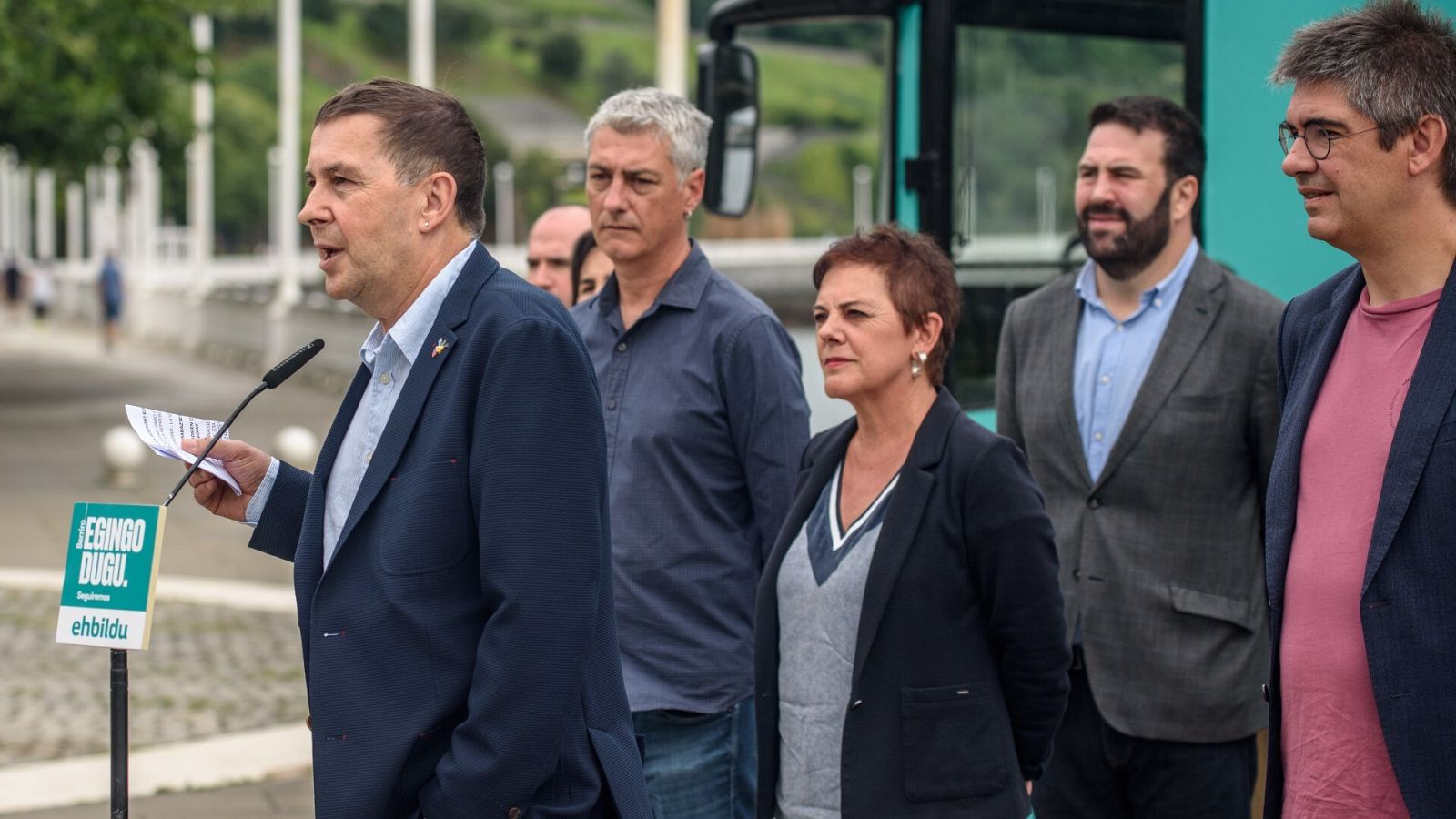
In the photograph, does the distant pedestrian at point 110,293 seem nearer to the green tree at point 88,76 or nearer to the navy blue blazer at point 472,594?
the green tree at point 88,76

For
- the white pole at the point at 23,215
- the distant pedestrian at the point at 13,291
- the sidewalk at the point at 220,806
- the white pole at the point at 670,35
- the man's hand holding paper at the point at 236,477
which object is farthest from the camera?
the white pole at the point at 23,215

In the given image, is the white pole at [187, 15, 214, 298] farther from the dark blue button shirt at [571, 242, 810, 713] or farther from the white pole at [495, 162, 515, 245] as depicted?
the white pole at [495, 162, 515, 245]

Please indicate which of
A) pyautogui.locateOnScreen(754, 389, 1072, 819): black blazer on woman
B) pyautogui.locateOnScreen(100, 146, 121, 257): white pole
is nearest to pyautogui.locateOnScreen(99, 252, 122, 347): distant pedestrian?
pyautogui.locateOnScreen(100, 146, 121, 257): white pole

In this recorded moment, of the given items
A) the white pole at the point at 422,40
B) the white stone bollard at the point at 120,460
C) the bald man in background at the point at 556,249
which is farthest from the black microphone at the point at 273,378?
the white pole at the point at 422,40

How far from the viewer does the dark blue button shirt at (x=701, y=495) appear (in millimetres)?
3900

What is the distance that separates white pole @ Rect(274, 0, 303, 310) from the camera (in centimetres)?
2947

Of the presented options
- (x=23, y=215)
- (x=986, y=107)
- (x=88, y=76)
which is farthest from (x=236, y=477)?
(x=23, y=215)

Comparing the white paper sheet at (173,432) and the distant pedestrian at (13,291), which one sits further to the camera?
the distant pedestrian at (13,291)

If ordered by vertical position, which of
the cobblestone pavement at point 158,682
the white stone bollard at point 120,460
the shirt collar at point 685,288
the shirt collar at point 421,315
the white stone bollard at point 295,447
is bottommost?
the cobblestone pavement at point 158,682

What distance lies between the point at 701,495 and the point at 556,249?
68.4 inches

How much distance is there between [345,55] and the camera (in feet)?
482

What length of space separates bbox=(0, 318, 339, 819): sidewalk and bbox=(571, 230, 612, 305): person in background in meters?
2.42

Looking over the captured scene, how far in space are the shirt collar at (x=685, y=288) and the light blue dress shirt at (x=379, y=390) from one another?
1.28m

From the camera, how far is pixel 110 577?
3508mm
